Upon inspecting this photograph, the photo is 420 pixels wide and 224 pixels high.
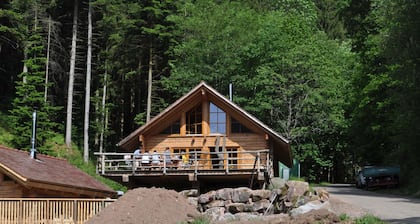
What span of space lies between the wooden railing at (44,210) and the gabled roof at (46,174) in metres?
1.04

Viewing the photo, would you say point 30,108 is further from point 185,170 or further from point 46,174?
point 185,170

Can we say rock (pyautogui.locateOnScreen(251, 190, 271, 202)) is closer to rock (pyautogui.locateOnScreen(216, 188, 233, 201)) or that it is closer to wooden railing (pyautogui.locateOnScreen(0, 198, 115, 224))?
rock (pyautogui.locateOnScreen(216, 188, 233, 201))

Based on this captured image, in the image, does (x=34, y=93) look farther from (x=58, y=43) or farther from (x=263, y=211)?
(x=263, y=211)

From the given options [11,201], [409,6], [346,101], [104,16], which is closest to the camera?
[11,201]

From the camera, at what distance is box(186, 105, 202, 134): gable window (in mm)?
30609

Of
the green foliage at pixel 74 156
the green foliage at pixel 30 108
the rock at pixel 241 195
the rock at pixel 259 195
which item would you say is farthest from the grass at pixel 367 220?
the green foliage at pixel 30 108

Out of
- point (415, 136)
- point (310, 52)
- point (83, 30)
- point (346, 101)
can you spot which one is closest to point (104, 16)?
point (83, 30)

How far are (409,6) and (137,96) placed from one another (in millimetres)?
26577

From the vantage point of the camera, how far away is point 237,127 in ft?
98.7

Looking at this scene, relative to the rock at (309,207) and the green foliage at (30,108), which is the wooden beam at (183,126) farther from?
the rock at (309,207)

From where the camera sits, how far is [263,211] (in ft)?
69.3

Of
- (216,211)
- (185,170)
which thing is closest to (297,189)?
(216,211)

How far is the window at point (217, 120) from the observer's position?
30219 millimetres

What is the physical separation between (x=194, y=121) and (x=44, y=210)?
12.2m
